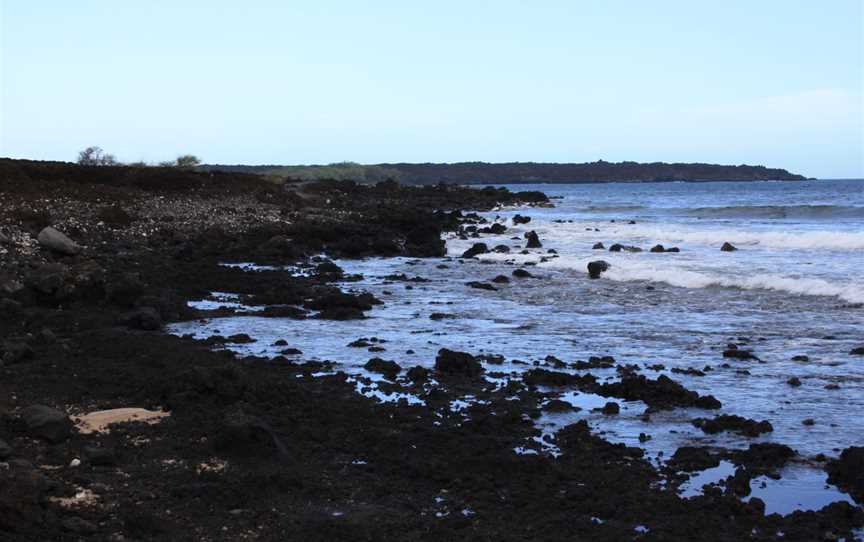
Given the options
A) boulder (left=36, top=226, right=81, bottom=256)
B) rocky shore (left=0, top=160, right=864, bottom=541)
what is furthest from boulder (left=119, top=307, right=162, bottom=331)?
boulder (left=36, top=226, right=81, bottom=256)

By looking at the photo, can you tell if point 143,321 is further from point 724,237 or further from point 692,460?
point 724,237

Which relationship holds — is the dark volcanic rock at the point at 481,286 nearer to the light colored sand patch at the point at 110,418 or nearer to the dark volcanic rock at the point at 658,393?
the dark volcanic rock at the point at 658,393

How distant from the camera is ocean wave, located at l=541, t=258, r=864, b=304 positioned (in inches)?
703

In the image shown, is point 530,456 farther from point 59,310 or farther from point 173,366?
point 59,310

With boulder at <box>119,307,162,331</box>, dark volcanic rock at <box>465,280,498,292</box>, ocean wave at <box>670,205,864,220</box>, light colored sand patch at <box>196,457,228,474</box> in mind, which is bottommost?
dark volcanic rock at <box>465,280,498,292</box>

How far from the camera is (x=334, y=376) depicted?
10.3m

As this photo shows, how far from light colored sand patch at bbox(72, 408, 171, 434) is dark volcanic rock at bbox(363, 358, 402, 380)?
292 cm

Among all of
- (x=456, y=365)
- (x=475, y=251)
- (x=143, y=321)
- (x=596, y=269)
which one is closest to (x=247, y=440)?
(x=456, y=365)

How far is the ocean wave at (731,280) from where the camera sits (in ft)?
58.5

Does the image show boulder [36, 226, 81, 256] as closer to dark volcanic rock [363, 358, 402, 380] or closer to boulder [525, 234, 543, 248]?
dark volcanic rock [363, 358, 402, 380]

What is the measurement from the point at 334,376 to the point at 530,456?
3.54 m

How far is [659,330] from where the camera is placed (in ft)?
46.3

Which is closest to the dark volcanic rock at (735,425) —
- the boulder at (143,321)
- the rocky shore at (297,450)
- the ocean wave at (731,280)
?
the rocky shore at (297,450)

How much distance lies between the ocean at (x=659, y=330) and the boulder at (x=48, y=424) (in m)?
3.26
